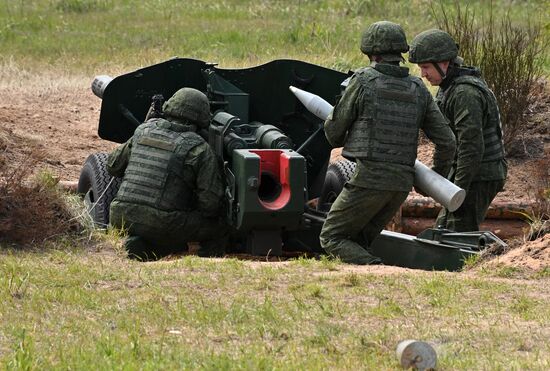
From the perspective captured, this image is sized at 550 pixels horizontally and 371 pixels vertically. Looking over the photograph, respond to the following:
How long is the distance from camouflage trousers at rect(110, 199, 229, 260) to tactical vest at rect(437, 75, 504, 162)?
1.88 metres

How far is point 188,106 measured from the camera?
32.7 ft

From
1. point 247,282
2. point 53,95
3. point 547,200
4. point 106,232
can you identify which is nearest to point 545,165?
point 547,200

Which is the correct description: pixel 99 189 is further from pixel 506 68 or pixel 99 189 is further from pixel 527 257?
pixel 506 68

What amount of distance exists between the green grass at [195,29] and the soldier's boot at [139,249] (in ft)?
23.6

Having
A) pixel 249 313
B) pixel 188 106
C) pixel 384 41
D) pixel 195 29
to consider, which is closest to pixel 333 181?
pixel 188 106

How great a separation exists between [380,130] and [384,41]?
61 cm

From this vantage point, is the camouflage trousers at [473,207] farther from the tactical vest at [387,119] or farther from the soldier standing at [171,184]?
the soldier standing at [171,184]

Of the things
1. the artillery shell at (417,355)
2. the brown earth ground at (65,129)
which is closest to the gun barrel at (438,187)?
the brown earth ground at (65,129)

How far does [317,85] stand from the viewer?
1086cm

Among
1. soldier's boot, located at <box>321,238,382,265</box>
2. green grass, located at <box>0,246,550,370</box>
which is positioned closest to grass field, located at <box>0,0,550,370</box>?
green grass, located at <box>0,246,550,370</box>

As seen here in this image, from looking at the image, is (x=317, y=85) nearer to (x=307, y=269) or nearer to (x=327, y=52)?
(x=307, y=269)

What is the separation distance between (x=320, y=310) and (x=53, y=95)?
32.2ft

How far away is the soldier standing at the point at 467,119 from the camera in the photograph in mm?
9820

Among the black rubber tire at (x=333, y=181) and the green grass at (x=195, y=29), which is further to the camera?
the green grass at (x=195, y=29)
